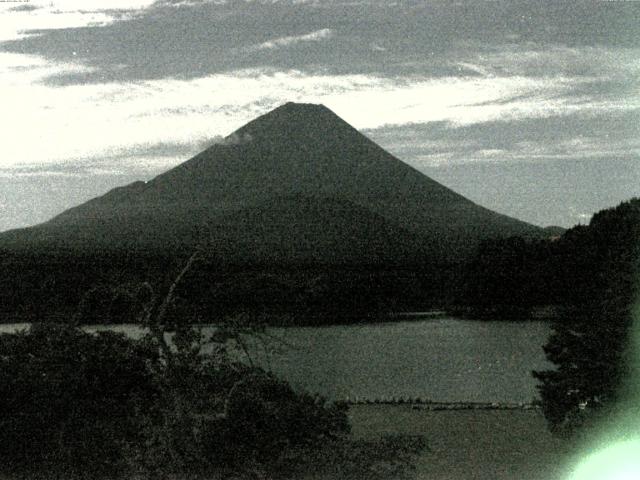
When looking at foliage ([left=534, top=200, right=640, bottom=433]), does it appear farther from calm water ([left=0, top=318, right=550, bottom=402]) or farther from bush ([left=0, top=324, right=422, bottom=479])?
calm water ([left=0, top=318, right=550, bottom=402])

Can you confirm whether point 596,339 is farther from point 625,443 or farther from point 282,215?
point 282,215

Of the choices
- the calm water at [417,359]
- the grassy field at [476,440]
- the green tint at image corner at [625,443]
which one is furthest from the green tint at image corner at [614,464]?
the calm water at [417,359]

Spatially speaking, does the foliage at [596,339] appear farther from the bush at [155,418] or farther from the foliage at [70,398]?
the foliage at [70,398]

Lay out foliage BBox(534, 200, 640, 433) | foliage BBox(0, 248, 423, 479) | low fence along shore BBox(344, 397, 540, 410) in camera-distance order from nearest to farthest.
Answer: foliage BBox(0, 248, 423, 479) < foliage BBox(534, 200, 640, 433) < low fence along shore BBox(344, 397, 540, 410)

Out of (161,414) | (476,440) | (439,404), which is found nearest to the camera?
(161,414)

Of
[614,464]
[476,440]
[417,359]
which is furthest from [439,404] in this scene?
[417,359]

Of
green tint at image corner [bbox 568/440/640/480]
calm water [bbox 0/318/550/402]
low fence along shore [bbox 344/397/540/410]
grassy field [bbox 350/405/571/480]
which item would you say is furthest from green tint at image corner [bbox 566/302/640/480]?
calm water [bbox 0/318/550/402]

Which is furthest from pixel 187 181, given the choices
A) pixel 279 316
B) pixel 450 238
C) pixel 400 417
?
pixel 400 417
